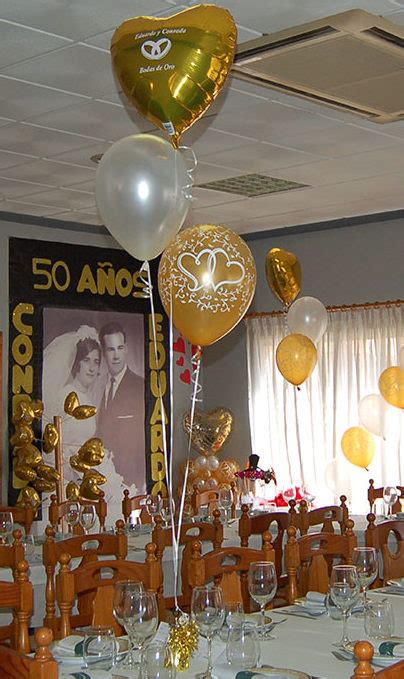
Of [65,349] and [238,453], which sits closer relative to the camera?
[65,349]

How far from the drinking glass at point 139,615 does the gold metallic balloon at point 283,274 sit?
17.9ft

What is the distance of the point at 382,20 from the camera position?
4207 millimetres

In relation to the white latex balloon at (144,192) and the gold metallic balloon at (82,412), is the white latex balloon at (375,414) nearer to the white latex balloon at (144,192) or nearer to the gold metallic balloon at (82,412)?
the gold metallic balloon at (82,412)

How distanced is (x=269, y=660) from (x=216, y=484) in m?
6.60

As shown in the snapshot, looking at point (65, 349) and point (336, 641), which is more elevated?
point (65, 349)

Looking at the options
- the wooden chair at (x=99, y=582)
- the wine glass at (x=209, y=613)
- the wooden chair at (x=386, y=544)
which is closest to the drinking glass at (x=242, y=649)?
the wine glass at (x=209, y=613)

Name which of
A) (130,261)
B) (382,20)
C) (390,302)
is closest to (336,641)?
(382,20)

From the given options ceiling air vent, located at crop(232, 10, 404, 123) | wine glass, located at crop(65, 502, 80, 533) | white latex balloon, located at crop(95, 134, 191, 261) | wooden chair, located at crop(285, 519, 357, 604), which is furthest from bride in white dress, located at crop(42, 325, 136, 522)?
white latex balloon, located at crop(95, 134, 191, 261)

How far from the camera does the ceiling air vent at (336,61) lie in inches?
168

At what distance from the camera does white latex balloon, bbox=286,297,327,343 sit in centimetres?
833

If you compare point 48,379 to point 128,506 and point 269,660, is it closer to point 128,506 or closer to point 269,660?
point 128,506

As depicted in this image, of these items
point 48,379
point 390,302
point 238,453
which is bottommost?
point 238,453

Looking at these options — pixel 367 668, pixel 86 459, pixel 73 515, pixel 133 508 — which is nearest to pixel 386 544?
pixel 73 515

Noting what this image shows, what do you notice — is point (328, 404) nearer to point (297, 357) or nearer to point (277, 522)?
point (297, 357)
